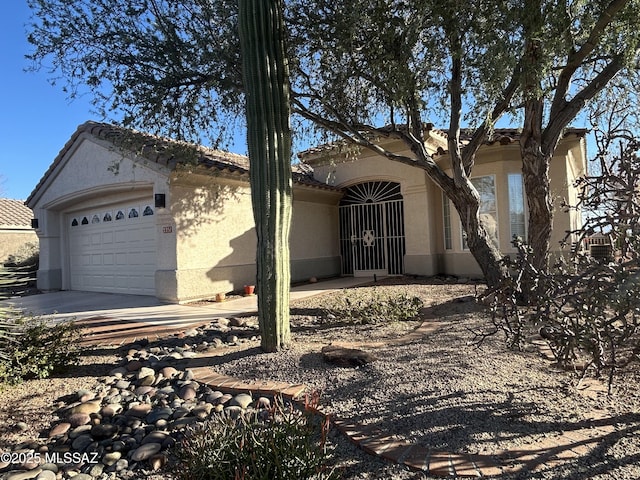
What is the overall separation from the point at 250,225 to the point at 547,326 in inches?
385

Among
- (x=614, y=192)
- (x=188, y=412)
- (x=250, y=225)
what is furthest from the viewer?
(x=250, y=225)

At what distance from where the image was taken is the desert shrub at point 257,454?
2.46 meters

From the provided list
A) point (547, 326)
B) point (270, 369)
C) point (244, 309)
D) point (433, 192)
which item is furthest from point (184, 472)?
point (433, 192)

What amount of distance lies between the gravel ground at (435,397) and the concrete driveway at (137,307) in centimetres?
251

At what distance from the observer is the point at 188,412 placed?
150 inches

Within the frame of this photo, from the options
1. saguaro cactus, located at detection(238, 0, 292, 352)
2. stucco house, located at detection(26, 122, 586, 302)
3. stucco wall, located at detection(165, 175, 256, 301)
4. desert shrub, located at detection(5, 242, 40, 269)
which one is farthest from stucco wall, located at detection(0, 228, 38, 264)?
saguaro cactus, located at detection(238, 0, 292, 352)

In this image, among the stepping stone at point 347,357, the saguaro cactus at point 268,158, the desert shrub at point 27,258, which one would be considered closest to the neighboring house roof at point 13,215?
the desert shrub at point 27,258

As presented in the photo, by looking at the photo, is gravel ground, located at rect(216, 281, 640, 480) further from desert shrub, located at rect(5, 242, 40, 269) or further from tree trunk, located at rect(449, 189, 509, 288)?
desert shrub, located at rect(5, 242, 40, 269)

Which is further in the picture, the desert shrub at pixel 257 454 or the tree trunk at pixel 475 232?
the tree trunk at pixel 475 232

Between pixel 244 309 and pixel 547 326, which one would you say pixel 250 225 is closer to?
pixel 244 309

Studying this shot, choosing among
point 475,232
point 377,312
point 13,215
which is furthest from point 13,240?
point 475,232

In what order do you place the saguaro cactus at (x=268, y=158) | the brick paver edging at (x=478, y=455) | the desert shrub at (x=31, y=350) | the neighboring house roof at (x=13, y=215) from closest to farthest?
the brick paver edging at (x=478, y=455) → the desert shrub at (x=31, y=350) → the saguaro cactus at (x=268, y=158) → the neighboring house roof at (x=13, y=215)

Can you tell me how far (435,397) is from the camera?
12.2 feet

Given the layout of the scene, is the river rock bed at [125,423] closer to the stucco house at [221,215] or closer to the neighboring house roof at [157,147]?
the neighboring house roof at [157,147]
